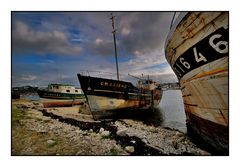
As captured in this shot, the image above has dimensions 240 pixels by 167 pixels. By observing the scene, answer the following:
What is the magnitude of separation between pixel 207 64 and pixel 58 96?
1195cm

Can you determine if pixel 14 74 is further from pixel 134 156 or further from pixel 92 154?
pixel 134 156

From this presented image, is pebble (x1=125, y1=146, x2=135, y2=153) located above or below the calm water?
above

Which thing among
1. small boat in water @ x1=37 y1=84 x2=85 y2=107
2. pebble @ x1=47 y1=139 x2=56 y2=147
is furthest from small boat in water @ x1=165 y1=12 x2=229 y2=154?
small boat in water @ x1=37 y1=84 x2=85 y2=107

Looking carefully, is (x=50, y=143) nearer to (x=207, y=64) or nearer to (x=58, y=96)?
(x=207, y=64)

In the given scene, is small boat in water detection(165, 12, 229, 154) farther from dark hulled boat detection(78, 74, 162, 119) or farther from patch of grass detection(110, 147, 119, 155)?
dark hulled boat detection(78, 74, 162, 119)

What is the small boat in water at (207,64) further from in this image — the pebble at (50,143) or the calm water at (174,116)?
the pebble at (50,143)

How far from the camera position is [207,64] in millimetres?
2756

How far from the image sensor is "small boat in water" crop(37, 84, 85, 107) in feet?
41.4

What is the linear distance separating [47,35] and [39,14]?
1.67 feet

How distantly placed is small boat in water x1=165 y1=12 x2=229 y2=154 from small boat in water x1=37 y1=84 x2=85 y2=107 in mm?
10940

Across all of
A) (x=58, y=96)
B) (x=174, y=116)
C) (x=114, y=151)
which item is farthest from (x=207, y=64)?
(x=58, y=96)
